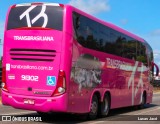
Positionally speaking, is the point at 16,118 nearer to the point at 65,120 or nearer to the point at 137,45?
the point at 65,120

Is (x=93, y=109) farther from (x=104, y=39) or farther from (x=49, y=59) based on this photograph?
(x=49, y=59)

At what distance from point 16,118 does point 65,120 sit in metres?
1.76

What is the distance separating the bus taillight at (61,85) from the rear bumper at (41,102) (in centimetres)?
14

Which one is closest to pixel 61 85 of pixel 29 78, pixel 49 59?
pixel 49 59

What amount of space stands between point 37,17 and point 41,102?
9.09 ft

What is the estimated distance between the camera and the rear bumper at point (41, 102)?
12.1 m

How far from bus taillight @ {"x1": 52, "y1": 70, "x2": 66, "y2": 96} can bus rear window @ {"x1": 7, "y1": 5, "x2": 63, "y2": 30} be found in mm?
1517

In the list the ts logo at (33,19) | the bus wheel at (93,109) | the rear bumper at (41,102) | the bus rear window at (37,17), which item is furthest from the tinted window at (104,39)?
the rear bumper at (41,102)

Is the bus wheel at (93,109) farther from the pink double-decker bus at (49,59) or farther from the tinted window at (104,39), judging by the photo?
the tinted window at (104,39)

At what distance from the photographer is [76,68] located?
42.8 feet

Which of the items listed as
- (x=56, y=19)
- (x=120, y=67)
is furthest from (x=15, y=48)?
(x=120, y=67)

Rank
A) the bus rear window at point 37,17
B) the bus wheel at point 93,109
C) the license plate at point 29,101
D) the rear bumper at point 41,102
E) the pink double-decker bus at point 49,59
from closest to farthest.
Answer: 1. the rear bumper at point 41,102
2. the pink double-decker bus at point 49,59
3. the license plate at point 29,101
4. the bus rear window at point 37,17
5. the bus wheel at point 93,109

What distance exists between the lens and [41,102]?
12.4m

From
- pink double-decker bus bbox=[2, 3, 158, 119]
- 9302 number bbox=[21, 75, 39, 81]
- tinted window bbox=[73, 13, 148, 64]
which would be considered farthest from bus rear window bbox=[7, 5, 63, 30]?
9302 number bbox=[21, 75, 39, 81]
